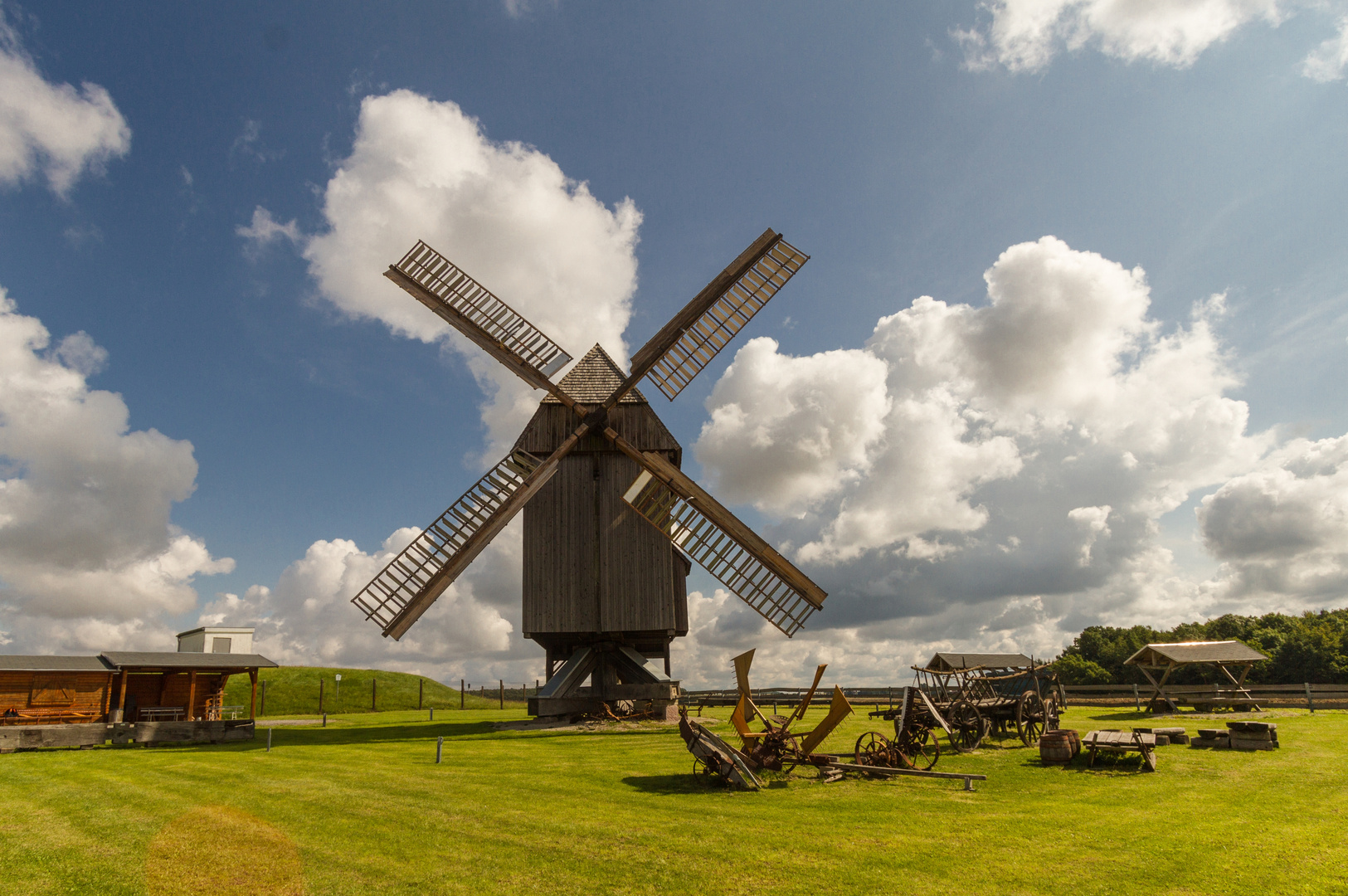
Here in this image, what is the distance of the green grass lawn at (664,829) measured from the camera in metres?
7.07

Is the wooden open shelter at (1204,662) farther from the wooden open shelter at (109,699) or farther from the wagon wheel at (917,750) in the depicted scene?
the wooden open shelter at (109,699)

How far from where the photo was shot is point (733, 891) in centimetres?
671

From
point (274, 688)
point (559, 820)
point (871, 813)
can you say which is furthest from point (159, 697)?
point (871, 813)

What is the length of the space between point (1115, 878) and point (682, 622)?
18.5 metres

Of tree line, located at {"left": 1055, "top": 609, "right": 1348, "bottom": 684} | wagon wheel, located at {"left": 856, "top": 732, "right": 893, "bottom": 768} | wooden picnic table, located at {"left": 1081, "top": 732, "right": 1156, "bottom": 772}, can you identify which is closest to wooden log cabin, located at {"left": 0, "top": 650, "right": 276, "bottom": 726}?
wagon wheel, located at {"left": 856, "top": 732, "right": 893, "bottom": 768}

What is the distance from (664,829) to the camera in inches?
347

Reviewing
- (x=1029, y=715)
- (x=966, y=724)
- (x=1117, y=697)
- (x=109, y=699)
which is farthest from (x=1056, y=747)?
(x=109, y=699)

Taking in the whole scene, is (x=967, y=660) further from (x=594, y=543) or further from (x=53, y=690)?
(x=53, y=690)

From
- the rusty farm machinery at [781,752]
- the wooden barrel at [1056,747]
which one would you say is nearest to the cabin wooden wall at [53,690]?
the rusty farm machinery at [781,752]

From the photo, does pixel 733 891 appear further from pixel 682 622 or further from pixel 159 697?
pixel 159 697

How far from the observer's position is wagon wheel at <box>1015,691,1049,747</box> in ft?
54.0

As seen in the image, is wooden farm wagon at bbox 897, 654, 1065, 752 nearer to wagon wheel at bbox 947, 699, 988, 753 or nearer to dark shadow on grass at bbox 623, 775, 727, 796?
wagon wheel at bbox 947, 699, 988, 753

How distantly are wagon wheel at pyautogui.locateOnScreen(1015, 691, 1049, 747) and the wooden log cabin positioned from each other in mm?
22045

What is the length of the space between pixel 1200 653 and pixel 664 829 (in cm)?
2535
